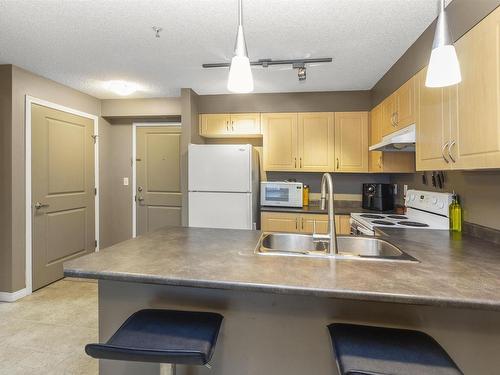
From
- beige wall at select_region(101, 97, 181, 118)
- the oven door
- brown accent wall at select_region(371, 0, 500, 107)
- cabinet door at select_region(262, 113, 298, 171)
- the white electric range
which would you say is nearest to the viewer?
brown accent wall at select_region(371, 0, 500, 107)

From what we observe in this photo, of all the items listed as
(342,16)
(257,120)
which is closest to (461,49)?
(342,16)

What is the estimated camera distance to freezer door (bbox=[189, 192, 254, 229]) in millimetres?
3084

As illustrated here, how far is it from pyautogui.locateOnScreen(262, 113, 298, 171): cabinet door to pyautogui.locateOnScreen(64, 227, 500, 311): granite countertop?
82.4 inches

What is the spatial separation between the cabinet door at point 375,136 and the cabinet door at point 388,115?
105 mm

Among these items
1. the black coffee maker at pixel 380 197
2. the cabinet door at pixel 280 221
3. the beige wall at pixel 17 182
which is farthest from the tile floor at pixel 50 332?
the black coffee maker at pixel 380 197

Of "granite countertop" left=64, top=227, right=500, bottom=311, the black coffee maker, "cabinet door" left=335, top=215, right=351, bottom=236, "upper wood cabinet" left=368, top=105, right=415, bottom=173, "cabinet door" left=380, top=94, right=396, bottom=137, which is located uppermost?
"cabinet door" left=380, top=94, right=396, bottom=137

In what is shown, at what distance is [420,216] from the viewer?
2469mm

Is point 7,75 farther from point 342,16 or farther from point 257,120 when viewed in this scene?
point 342,16

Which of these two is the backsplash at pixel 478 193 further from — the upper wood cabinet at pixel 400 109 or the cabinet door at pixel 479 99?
the upper wood cabinet at pixel 400 109

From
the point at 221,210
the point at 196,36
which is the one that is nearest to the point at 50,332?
the point at 221,210

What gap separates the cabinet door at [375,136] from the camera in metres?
3.03

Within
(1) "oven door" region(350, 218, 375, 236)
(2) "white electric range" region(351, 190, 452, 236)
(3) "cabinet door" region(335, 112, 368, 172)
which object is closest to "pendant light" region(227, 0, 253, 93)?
(1) "oven door" region(350, 218, 375, 236)

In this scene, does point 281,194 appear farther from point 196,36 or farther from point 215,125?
point 196,36

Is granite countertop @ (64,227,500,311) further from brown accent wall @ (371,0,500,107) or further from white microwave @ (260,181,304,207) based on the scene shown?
white microwave @ (260,181,304,207)
